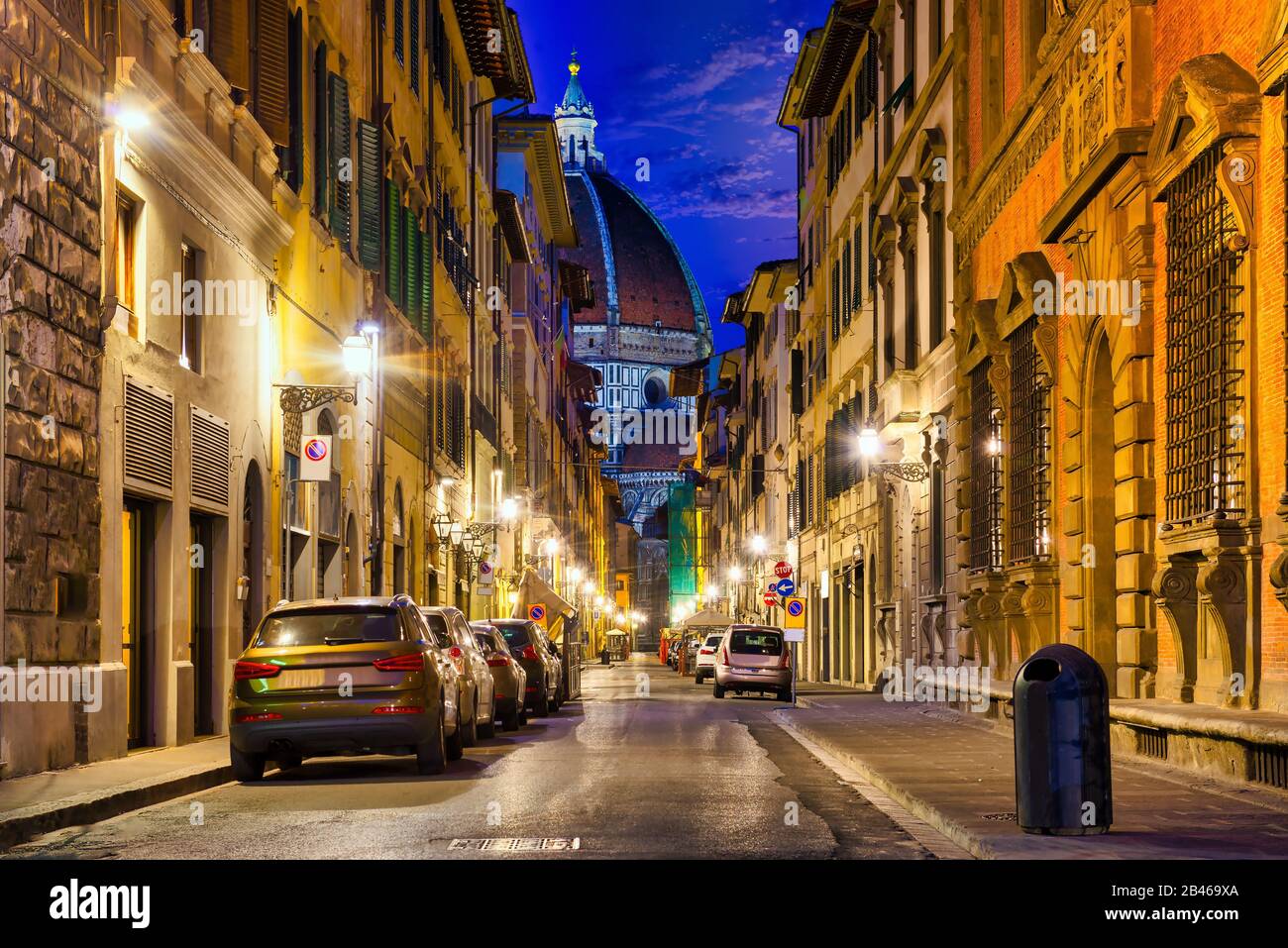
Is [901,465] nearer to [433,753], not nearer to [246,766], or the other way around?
[433,753]

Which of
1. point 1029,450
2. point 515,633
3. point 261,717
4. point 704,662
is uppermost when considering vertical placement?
point 1029,450

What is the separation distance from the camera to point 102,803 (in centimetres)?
1323

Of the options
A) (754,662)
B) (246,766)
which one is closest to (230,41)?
(246,766)

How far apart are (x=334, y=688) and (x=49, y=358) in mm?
3640

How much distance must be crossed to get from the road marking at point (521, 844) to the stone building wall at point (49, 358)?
5.24 m

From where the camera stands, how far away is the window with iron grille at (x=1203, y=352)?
600 inches

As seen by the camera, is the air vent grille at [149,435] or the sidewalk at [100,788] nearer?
the sidewalk at [100,788]

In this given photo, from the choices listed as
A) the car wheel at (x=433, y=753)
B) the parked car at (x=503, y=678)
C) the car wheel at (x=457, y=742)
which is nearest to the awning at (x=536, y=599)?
the parked car at (x=503, y=678)

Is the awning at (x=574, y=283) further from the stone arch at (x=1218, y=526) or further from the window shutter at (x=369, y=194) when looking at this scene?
the stone arch at (x=1218, y=526)

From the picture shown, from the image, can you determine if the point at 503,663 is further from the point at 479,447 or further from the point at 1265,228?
the point at 479,447
